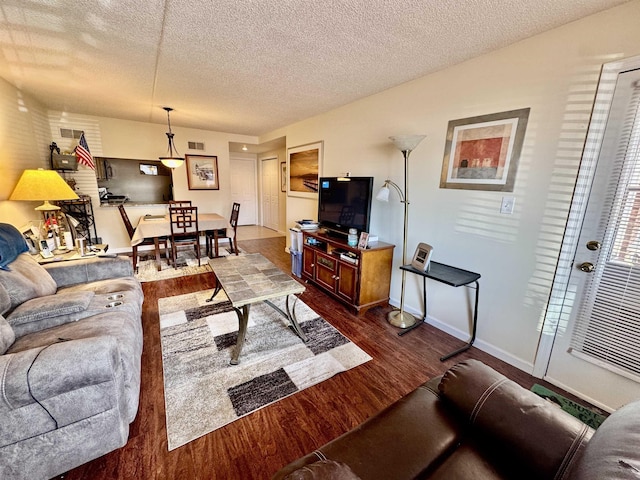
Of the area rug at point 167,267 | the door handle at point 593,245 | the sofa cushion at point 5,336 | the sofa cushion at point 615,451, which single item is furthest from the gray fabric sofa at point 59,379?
the door handle at point 593,245

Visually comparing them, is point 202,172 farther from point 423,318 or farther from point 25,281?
point 423,318

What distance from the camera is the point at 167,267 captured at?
4238 millimetres

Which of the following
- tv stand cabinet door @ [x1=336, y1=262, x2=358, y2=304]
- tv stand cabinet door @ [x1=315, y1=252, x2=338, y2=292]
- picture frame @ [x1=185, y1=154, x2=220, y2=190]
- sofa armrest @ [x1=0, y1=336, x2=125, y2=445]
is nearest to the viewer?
sofa armrest @ [x1=0, y1=336, x2=125, y2=445]

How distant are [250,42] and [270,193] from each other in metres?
5.63

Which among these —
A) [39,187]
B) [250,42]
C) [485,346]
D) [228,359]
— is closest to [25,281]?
[39,187]

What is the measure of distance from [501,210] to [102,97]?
4.72m

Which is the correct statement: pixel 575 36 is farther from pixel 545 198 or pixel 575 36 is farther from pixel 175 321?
pixel 175 321

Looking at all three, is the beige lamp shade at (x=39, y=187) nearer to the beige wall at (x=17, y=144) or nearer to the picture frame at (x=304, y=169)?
the beige wall at (x=17, y=144)

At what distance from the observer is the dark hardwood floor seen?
1312 millimetres

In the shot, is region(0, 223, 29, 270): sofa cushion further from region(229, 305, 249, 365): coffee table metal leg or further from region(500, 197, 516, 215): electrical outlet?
region(500, 197, 516, 215): electrical outlet

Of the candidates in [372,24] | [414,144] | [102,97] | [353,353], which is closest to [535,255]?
[414,144]

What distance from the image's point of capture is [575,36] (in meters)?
1.67

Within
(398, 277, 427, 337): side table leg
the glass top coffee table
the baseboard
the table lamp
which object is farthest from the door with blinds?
the table lamp

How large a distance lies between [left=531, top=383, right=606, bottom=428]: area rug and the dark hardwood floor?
91 mm
